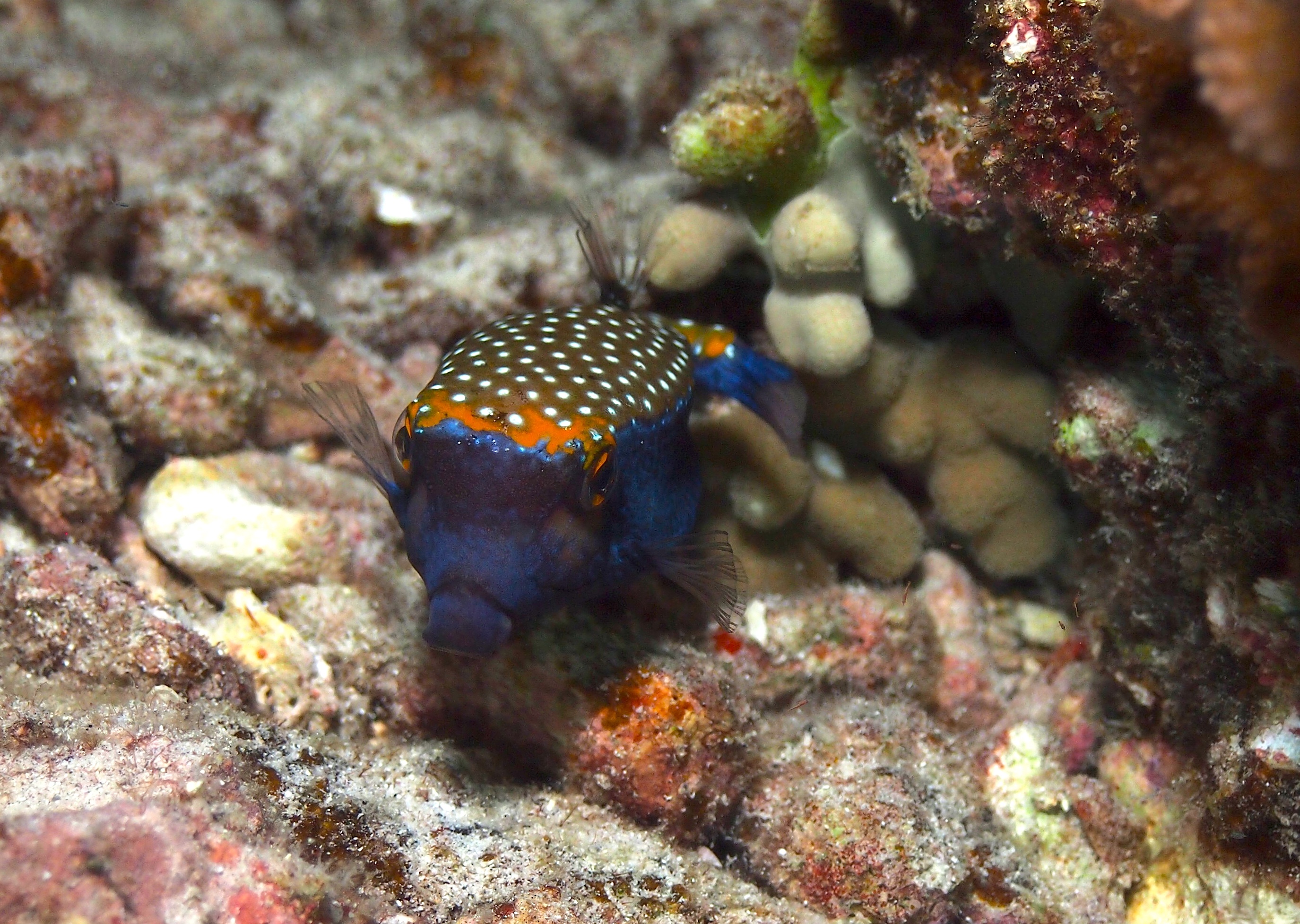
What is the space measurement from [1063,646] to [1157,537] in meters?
1.26

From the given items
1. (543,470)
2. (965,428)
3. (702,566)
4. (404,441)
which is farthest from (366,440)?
(965,428)

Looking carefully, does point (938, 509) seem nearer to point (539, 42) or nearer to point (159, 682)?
point (159, 682)

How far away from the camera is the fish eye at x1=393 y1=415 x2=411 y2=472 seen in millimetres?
2828

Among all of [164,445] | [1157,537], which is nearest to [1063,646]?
[1157,537]

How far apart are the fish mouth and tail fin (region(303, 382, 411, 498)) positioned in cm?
53

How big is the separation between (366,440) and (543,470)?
83 cm

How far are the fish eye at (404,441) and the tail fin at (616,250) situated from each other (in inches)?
57.2

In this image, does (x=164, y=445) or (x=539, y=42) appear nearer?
(x=164, y=445)

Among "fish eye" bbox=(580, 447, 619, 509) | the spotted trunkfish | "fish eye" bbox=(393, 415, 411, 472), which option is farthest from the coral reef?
"fish eye" bbox=(393, 415, 411, 472)

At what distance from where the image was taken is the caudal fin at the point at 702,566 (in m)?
3.07

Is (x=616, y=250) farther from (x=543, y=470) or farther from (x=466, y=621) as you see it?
(x=466, y=621)

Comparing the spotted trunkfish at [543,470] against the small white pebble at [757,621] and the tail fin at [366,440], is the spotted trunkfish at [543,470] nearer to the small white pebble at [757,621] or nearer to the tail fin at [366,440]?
the tail fin at [366,440]

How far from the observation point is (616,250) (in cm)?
453

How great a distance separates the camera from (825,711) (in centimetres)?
376
